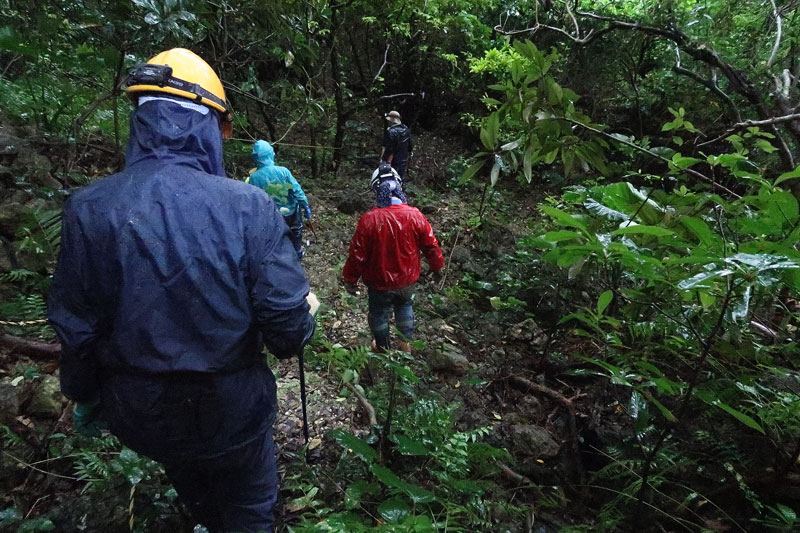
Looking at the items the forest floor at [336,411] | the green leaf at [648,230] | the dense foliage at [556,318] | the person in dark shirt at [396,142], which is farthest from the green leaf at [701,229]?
the person in dark shirt at [396,142]

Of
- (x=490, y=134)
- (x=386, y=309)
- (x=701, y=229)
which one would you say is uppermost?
(x=490, y=134)

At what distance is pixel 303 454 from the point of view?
102 inches

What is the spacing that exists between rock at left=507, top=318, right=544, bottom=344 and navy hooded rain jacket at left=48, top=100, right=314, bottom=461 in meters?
4.13

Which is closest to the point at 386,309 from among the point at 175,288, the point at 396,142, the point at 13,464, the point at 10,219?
the point at 175,288

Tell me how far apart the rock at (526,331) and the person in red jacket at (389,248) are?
6.05 feet

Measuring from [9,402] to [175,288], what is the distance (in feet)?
7.23

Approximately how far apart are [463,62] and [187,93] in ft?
37.4

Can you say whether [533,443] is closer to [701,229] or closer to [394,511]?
[394,511]

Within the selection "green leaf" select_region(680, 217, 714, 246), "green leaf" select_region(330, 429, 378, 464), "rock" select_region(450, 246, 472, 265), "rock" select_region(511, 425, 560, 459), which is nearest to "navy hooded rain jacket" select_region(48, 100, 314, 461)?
"green leaf" select_region(330, 429, 378, 464)

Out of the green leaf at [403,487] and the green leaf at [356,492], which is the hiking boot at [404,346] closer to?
the green leaf at [356,492]

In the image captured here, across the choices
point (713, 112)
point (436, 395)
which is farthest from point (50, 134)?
point (713, 112)

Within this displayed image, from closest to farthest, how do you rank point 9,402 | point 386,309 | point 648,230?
point 648,230 → point 9,402 → point 386,309

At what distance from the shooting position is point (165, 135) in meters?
1.55

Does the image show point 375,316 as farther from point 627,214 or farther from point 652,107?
point 652,107
